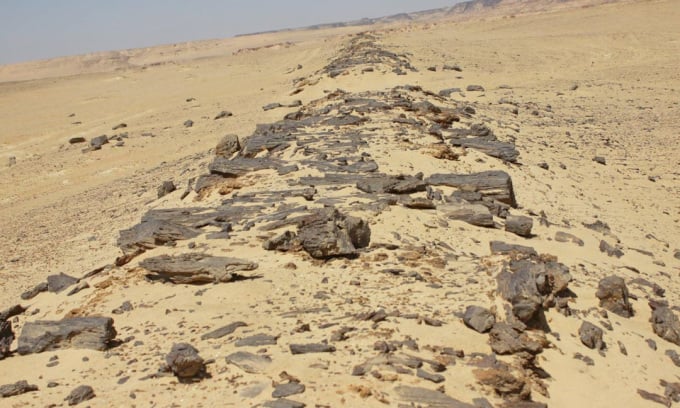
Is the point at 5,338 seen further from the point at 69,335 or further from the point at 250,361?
the point at 250,361

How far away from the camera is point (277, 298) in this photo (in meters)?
6.44

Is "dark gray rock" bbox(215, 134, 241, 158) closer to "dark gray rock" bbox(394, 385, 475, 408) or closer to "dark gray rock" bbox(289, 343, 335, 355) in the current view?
"dark gray rock" bbox(289, 343, 335, 355)

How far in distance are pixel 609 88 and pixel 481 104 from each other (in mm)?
6949

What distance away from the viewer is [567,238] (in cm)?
880

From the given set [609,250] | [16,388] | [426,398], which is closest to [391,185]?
[609,250]

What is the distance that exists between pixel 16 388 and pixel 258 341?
2084 millimetres

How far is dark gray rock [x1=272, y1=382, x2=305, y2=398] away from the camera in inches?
182

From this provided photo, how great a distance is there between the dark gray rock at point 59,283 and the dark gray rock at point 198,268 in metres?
1.58

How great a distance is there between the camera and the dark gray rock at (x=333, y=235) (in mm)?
7234

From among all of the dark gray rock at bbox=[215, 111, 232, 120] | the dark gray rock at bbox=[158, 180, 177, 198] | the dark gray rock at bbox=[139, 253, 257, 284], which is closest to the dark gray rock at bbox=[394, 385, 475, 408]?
the dark gray rock at bbox=[139, 253, 257, 284]

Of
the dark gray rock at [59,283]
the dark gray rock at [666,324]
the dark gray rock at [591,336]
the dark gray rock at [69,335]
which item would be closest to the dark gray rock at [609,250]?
the dark gray rock at [666,324]

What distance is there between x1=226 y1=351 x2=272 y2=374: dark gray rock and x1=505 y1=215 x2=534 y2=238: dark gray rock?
470 cm

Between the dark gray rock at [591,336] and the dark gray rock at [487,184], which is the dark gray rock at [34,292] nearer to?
the dark gray rock at [487,184]

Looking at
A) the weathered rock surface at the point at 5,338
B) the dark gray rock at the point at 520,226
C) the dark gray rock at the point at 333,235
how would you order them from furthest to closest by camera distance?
the dark gray rock at the point at 520,226
the dark gray rock at the point at 333,235
the weathered rock surface at the point at 5,338
